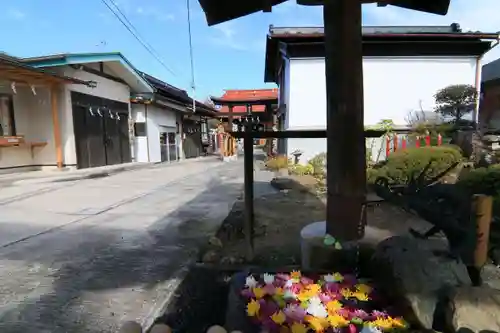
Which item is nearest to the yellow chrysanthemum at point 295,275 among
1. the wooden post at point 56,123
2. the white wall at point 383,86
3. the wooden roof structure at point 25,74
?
the wooden roof structure at point 25,74

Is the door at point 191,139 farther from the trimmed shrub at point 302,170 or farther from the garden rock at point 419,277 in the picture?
the garden rock at point 419,277

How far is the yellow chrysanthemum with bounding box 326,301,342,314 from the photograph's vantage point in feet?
6.07

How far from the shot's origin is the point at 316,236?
8.63 ft

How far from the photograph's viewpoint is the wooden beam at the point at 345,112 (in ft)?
7.87

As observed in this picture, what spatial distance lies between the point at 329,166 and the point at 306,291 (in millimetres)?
970

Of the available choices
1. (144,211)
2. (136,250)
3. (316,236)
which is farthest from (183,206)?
(316,236)

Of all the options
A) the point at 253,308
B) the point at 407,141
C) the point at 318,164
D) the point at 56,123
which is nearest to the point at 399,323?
the point at 253,308

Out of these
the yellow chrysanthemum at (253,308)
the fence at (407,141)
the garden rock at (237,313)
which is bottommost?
the garden rock at (237,313)

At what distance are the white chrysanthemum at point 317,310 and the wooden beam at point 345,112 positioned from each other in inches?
31.8

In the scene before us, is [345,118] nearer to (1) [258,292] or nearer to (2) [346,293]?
(2) [346,293]

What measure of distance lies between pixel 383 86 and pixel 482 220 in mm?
11045

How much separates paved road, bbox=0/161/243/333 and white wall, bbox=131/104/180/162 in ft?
31.1

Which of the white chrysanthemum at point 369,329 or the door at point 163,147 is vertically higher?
the door at point 163,147

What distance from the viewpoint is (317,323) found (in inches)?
67.7
